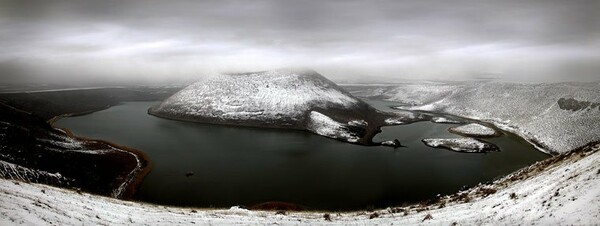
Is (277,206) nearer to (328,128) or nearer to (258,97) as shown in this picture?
(328,128)

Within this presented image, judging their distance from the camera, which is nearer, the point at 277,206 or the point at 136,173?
Result: the point at 277,206

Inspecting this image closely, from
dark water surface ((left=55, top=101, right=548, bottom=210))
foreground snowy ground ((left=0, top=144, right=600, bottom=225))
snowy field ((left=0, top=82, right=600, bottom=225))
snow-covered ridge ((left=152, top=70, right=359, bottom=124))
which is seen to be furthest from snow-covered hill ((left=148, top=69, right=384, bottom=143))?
foreground snowy ground ((left=0, top=144, right=600, bottom=225))

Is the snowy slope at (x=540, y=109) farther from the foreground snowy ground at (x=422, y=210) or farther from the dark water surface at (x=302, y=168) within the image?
the foreground snowy ground at (x=422, y=210)

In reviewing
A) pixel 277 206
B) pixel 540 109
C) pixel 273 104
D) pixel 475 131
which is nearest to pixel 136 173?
pixel 277 206

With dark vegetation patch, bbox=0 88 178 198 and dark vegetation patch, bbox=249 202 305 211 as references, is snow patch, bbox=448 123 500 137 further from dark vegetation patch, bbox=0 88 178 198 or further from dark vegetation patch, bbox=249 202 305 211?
dark vegetation patch, bbox=0 88 178 198

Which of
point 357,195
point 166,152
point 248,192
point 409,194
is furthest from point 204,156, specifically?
point 409,194

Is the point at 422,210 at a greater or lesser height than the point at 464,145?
greater

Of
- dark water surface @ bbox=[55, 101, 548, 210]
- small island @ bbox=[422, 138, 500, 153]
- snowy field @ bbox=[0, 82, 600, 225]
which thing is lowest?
dark water surface @ bbox=[55, 101, 548, 210]
